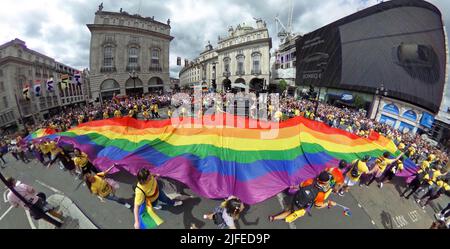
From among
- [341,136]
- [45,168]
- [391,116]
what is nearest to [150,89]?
[45,168]

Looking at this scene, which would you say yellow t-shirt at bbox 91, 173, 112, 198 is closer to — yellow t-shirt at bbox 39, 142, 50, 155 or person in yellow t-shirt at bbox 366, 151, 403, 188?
yellow t-shirt at bbox 39, 142, 50, 155

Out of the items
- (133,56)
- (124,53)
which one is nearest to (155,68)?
(133,56)

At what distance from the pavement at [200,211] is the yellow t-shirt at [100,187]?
2.54 ft

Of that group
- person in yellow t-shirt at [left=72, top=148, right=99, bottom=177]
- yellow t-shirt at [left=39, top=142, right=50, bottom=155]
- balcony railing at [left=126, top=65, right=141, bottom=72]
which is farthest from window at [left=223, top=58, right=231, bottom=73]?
person in yellow t-shirt at [left=72, top=148, right=99, bottom=177]

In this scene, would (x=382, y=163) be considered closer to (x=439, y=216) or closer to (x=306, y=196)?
(x=439, y=216)

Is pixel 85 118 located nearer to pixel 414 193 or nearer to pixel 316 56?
pixel 414 193

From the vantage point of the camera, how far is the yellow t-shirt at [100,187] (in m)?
4.20

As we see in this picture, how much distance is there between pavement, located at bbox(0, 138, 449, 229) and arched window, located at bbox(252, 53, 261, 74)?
135 feet

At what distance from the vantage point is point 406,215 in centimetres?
523

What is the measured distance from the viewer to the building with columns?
2869cm

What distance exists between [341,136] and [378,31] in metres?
26.4

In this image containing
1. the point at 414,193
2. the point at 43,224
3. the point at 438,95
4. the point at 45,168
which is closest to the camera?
the point at 43,224

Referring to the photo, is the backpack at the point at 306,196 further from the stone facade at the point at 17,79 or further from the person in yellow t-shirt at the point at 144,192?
the stone facade at the point at 17,79

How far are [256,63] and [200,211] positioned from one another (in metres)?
44.3
